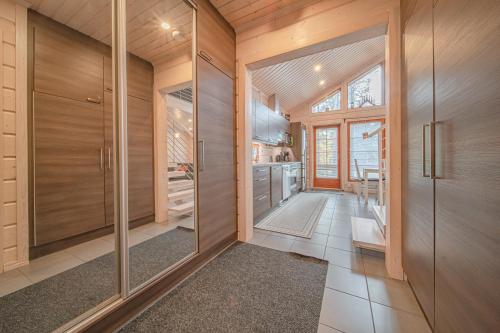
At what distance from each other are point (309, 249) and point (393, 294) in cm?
76

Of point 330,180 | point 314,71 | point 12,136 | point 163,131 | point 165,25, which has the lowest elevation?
point 330,180

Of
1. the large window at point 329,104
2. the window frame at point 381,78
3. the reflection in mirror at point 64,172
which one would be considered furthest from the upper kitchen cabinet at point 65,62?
the window frame at point 381,78

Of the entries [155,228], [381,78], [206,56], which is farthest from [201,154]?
[381,78]

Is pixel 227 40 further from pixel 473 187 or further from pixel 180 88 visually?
pixel 473 187

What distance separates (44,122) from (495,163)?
9.58 feet

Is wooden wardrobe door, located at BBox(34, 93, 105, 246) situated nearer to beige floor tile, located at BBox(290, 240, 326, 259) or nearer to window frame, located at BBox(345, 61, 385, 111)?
beige floor tile, located at BBox(290, 240, 326, 259)

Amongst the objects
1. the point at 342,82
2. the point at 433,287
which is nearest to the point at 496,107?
the point at 433,287

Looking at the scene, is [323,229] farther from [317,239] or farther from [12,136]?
[12,136]

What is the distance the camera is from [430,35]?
2.89 feet

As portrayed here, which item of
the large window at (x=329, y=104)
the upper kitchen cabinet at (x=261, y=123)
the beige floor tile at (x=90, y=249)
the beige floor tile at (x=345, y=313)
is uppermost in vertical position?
the large window at (x=329, y=104)

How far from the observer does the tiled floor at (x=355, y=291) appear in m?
1.03

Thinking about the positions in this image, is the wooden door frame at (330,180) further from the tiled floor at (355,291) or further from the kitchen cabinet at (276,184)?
the tiled floor at (355,291)

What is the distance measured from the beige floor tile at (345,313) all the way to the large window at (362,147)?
15.0 ft

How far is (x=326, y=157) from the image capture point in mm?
5711
